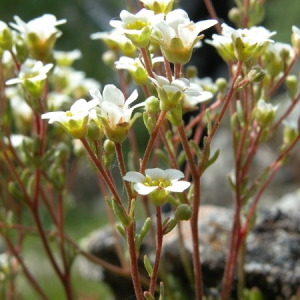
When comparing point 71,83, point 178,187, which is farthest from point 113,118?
point 71,83

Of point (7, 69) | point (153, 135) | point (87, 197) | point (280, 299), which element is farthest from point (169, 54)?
point (87, 197)

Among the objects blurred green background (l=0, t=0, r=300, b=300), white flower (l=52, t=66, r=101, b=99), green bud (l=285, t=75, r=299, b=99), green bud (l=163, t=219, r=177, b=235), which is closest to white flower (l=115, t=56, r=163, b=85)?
green bud (l=163, t=219, r=177, b=235)

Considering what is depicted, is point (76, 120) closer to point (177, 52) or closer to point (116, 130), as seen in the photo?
point (116, 130)

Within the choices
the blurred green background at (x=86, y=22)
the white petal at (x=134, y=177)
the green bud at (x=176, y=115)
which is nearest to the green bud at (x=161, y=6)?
the green bud at (x=176, y=115)

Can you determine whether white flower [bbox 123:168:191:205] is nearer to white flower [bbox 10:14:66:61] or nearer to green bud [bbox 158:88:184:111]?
green bud [bbox 158:88:184:111]

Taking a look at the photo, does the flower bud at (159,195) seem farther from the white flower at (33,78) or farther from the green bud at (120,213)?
the white flower at (33,78)

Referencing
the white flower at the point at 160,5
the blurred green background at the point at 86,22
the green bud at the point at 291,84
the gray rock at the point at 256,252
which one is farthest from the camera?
the blurred green background at the point at 86,22

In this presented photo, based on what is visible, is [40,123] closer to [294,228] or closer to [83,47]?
[294,228]
